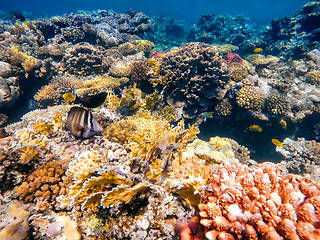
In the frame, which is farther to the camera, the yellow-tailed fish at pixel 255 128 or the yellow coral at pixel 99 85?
the yellow-tailed fish at pixel 255 128

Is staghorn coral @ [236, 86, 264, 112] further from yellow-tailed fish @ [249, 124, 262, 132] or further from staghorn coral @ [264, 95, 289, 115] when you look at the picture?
yellow-tailed fish @ [249, 124, 262, 132]

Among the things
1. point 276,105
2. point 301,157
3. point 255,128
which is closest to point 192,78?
point 255,128

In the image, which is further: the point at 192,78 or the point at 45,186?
the point at 192,78

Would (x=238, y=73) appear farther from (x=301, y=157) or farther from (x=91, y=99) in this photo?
(x=91, y=99)

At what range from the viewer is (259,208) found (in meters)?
1.64

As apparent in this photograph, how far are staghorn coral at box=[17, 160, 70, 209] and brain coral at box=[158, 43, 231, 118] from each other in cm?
448

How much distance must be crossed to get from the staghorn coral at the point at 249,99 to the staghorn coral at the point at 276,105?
1.47 feet

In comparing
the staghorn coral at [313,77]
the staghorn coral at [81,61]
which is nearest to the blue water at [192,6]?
the staghorn coral at [313,77]

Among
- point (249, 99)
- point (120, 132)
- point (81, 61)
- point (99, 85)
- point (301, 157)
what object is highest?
point (81, 61)

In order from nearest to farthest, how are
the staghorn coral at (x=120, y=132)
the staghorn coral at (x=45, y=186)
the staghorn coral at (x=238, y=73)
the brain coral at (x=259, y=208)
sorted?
1. the brain coral at (x=259, y=208)
2. the staghorn coral at (x=45, y=186)
3. the staghorn coral at (x=120, y=132)
4. the staghorn coral at (x=238, y=73)

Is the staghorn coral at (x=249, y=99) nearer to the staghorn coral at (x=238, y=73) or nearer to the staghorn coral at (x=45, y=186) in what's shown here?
the staghorn coral at (x=238, y=73)

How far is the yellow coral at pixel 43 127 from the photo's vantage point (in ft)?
10.6

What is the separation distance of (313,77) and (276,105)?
3755 mm

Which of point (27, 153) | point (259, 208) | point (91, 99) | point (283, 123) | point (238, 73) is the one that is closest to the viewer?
point (259, 208)
